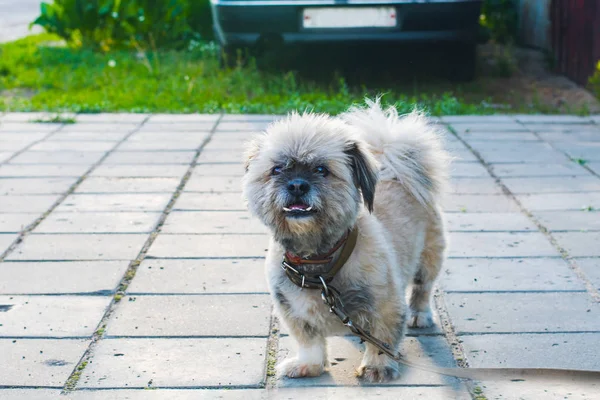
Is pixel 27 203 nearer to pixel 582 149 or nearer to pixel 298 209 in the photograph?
pixel 298 209

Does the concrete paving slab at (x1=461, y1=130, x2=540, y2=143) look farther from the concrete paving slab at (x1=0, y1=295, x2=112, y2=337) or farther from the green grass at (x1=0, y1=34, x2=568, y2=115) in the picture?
the concrete paving slab at (x1=0, y1=295, x2=112, y2=337)

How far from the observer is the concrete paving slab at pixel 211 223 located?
5.23 meters

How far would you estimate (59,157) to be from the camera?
7105 mm

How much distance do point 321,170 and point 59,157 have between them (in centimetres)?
456

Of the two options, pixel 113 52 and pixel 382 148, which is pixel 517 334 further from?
pixel 113 52

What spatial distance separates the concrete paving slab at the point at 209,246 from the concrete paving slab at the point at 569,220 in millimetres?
1738

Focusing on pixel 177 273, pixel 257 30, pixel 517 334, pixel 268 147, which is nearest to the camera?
pixel 268 147

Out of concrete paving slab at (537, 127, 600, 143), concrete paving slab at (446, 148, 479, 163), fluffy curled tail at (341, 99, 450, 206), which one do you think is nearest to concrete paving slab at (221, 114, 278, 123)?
concrete paving slab at (446, 148, 479, 163)

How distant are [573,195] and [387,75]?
188 inches

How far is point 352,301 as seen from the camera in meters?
3.18

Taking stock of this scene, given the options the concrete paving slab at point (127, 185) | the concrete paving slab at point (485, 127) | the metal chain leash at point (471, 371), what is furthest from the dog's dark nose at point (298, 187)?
the concrete paving slab at point (485, 127)

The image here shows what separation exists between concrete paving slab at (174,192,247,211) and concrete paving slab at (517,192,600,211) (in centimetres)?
189

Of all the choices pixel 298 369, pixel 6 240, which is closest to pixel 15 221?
pixel 6 240

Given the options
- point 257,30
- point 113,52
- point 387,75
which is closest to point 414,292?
point 257,30
